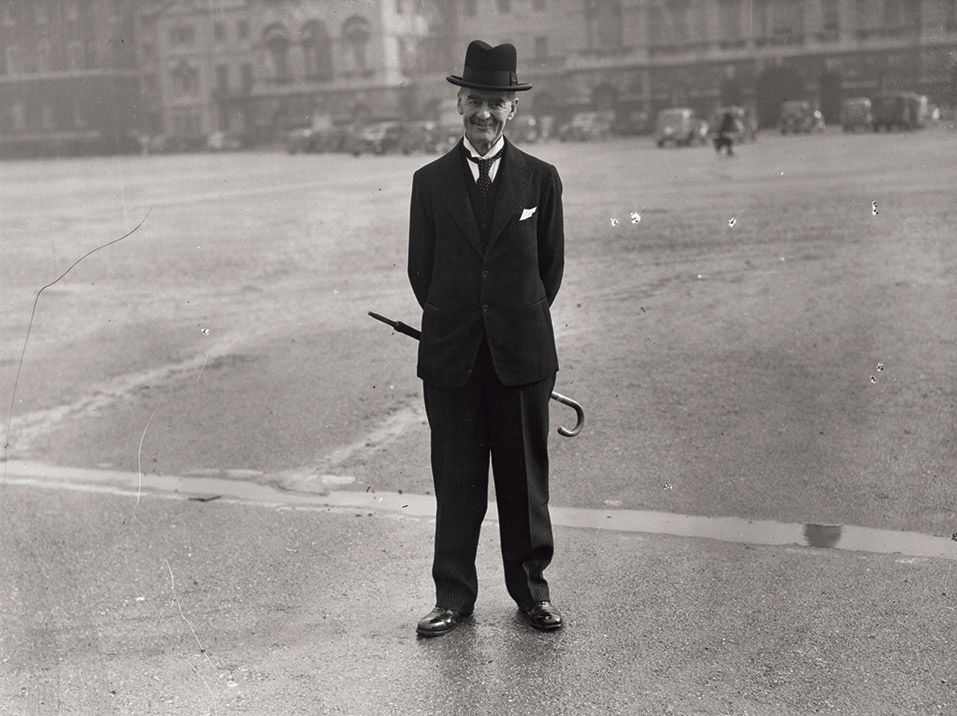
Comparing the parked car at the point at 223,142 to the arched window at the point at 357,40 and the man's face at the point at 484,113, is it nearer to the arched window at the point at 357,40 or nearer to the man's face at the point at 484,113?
the arched window at the point at 357,40

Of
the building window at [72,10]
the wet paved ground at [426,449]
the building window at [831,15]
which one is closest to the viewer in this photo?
the wet paved ground at [426,449]

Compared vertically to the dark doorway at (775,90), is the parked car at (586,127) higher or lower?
lower

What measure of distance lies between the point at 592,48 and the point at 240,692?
648 centimetres

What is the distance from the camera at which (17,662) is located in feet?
14.3

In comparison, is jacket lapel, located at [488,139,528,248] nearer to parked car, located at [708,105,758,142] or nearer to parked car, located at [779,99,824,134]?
parked car, located at [779,99,824,134]

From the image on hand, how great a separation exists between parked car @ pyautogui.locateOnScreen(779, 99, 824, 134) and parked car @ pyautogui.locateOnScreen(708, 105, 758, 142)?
2.46 ft

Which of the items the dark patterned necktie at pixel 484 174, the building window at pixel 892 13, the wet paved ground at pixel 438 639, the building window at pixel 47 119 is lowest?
the wet paved ground at pixel 438 639

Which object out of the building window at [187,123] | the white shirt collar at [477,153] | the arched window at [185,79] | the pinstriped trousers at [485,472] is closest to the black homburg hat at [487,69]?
the white shirt collar at [477,153]

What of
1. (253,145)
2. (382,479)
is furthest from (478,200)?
(253,145)

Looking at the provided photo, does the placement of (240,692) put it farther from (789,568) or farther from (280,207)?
(280,207)

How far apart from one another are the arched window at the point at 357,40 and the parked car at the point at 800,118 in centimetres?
283

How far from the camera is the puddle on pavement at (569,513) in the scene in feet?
17.7

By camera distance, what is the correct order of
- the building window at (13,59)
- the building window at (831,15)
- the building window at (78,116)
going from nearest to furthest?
the building window at (831,15), the building window at (13,59), the building window at (78,116)

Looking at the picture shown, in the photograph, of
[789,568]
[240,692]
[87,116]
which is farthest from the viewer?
[87,116]
